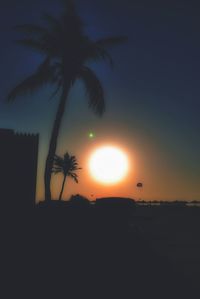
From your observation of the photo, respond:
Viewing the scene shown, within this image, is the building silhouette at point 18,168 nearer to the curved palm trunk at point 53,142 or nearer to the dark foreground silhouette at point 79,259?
the curved palm trunk at point 53,142

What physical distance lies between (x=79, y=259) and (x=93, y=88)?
8.01 meters

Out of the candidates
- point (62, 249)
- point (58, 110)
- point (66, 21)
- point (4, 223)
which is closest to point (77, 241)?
point (62, 249)

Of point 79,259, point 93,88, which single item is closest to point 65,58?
point 93,88

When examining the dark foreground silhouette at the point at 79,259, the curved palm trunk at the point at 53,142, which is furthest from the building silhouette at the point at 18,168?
the dark foreground silhouette at the point at 79,259

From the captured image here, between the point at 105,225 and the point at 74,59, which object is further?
the point at 74,59

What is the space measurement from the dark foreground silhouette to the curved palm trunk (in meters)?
0.81

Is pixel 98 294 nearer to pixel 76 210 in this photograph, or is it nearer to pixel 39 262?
pixel 39 262

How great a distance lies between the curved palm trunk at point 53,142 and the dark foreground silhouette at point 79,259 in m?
0.81

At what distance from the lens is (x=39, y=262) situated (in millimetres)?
9727

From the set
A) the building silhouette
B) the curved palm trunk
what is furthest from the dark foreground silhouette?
the building silhouette

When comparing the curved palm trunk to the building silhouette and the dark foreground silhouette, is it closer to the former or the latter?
the dark foreground silhouette

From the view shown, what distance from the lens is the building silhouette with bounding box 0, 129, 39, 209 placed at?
681 inches

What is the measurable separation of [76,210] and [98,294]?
225 inches

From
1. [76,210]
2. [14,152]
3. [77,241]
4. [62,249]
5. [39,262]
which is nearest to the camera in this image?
[39,262]
